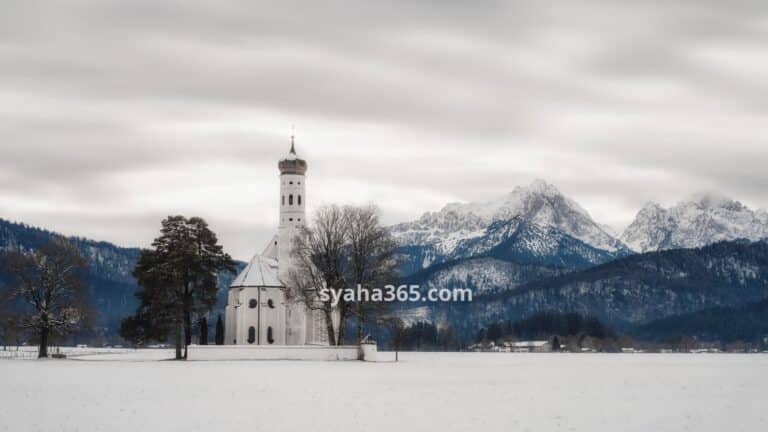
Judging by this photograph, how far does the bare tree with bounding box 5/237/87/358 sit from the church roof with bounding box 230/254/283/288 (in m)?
23.9

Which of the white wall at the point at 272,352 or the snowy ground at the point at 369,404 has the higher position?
the white wall at the point at 272,352

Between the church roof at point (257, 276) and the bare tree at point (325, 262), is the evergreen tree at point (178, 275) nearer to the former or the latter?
the bare tree at point (325, 262)

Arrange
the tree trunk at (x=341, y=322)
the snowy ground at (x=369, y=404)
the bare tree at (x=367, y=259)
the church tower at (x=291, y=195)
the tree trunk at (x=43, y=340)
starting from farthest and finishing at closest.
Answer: the church tower at (x=291, y=195) < the tree trunk at (x=341, y=322) < the tree trunk at (x=43, y=340) < the bare tree at (x=367, y=259) < the snowy ground at (x=369, y=404)

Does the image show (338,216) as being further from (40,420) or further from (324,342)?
(40,420)

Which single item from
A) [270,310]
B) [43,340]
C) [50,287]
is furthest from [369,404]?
[270,310]

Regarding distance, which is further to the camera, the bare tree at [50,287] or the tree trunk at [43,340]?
the tree trunk at [43,340]

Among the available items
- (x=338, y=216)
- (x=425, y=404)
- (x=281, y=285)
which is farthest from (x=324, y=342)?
(x=425, y=404)

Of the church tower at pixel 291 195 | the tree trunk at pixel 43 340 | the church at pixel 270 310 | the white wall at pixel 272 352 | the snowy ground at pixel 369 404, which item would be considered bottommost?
the snowy ground at pixel 369 404

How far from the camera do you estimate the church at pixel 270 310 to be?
99.6 m

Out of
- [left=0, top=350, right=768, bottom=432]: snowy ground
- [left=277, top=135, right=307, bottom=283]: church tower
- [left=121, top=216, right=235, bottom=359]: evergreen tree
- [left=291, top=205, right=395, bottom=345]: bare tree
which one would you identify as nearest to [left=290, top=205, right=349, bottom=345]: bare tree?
[left=291, top=205, right=395, bottom=345]: bare tree

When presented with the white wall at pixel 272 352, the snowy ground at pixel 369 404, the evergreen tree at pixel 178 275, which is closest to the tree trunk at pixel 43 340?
the evergreen tree at pixel 178 275

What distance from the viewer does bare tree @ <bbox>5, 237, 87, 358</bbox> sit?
77.4 m

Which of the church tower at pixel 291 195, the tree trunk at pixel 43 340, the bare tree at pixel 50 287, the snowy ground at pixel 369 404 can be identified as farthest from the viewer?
the church tower at pixel 291 195

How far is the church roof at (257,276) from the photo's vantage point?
101m
